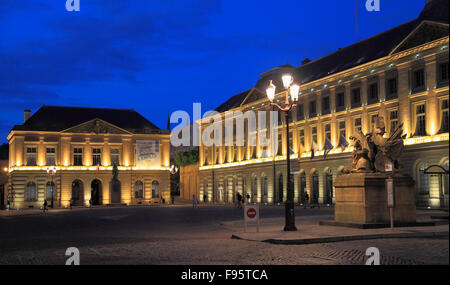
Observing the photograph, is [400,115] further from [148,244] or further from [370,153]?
[148,244]

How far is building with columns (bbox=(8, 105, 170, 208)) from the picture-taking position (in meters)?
77.2

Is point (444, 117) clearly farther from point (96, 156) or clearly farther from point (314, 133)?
point (96, 156)

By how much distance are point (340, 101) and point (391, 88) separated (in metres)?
7.59

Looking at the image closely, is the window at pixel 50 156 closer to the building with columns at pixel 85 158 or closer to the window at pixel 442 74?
the building with columns at pixel 85 158

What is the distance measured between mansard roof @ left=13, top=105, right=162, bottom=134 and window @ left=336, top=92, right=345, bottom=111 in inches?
1554

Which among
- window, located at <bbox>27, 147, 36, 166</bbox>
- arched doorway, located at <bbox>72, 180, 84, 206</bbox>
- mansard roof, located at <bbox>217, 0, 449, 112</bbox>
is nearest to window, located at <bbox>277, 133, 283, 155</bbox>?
mansard roof, located at <bbox>217, 0, 449, 112</bbox>

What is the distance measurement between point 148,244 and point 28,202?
6548 centimetres

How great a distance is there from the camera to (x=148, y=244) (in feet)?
55.5

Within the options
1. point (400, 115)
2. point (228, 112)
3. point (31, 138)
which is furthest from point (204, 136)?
point (400, 115)

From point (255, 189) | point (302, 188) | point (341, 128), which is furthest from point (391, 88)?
point (255, 189)

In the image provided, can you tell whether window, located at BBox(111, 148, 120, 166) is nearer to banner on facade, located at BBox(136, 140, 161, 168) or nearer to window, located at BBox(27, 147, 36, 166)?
banner on facade, located at BBox(136, 140, 161, 168)

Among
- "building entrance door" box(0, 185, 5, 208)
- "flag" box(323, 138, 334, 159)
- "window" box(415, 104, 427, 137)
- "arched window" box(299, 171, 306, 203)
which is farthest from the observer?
"building entrance door" box(0, 185, 5, 208)

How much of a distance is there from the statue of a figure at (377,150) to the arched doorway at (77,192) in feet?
220
